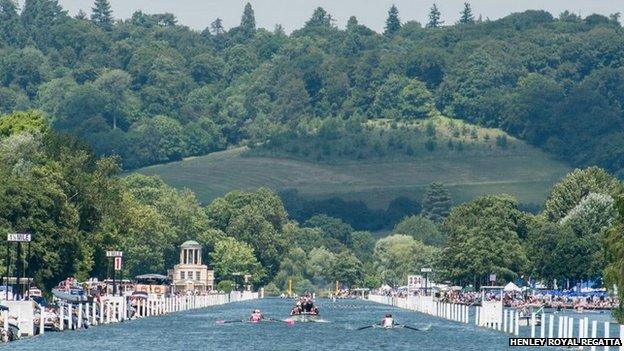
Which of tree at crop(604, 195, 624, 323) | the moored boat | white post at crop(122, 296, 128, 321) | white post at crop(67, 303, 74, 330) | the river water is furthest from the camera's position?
white post at crop(122, 296, 128, 321)

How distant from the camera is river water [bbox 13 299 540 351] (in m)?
117

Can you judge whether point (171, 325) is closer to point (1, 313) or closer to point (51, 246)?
point (51, 246)

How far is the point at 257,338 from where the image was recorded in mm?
134250

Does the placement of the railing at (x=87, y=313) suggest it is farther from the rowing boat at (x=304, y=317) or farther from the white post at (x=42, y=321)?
the rowing boat at (x=304, y=317)

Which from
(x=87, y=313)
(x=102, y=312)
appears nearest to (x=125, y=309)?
(x=102, y=312)

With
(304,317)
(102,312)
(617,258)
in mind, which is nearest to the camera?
(617,258)

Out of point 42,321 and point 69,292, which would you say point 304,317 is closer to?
point 69,292

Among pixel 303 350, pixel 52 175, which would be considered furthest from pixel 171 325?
pixel 303 350

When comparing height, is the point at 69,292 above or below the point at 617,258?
below

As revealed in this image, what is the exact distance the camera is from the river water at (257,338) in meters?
117

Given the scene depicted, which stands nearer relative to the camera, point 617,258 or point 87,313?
point 617,258

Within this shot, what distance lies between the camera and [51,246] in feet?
562

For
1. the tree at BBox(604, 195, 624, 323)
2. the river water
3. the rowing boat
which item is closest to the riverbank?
the river water

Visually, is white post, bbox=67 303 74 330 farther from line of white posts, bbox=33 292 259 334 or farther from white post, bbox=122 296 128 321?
white post, bbox=122 296 128 321
